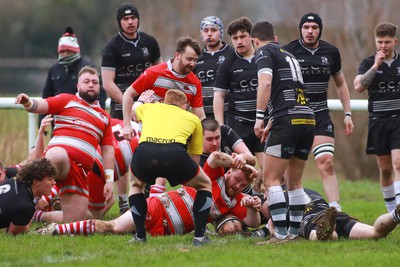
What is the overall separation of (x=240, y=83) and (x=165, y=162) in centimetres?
319

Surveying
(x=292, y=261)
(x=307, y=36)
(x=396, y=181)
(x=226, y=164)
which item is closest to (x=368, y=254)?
(x=292, y=261)

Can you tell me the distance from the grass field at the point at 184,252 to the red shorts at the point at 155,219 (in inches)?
12.4

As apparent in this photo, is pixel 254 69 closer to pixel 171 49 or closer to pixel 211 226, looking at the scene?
pixel 211 226

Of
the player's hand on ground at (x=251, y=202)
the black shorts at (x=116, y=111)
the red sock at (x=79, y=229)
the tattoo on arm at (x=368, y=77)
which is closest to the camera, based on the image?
the red sock at (x=79, y=229)

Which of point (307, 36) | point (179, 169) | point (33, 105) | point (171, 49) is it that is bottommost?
point (179, 169)

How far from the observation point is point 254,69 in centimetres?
1247

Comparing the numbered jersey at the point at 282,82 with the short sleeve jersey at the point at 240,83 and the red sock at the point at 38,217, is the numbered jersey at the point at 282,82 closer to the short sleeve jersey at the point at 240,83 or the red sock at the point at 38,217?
the short sleeve jersey at the point at 240,83

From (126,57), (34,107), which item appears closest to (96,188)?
(34,107)

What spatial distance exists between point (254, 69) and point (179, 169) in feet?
10.6

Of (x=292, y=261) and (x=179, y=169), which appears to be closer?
(x=292, y=261)

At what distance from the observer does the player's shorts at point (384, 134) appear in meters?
12.0

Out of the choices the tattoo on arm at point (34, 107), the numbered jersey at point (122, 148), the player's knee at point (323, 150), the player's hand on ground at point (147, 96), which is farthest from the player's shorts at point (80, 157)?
the player's knee at point (323, 150)

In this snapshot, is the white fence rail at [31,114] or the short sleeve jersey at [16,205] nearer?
the short sleeve jersey at [16,205]

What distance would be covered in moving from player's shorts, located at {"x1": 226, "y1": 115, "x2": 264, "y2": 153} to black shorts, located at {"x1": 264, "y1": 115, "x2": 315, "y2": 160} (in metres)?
2.33
